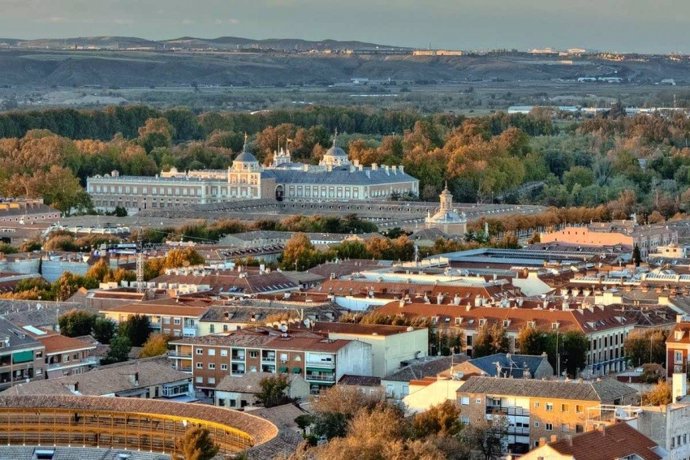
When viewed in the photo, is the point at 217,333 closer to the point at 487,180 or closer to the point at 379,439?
the point at 379,439

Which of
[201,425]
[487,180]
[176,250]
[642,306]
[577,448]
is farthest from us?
Answer: [487,180]

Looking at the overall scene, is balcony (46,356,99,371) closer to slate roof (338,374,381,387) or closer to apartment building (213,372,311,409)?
apartment building (213,372,311,409)

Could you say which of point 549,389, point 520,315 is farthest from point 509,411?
point 520,315

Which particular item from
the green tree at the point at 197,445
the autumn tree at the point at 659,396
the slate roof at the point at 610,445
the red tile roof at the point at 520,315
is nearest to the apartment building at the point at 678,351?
the red tile roof at the point at 520,315

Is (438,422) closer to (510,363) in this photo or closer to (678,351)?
(510,363)

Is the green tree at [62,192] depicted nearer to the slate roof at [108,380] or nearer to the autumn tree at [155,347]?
the autumn tree at [155,347]

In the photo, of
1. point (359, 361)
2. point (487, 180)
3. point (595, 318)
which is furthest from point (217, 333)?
point (487, 180)

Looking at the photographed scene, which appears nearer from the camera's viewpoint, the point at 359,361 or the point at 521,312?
the point at 359,361
